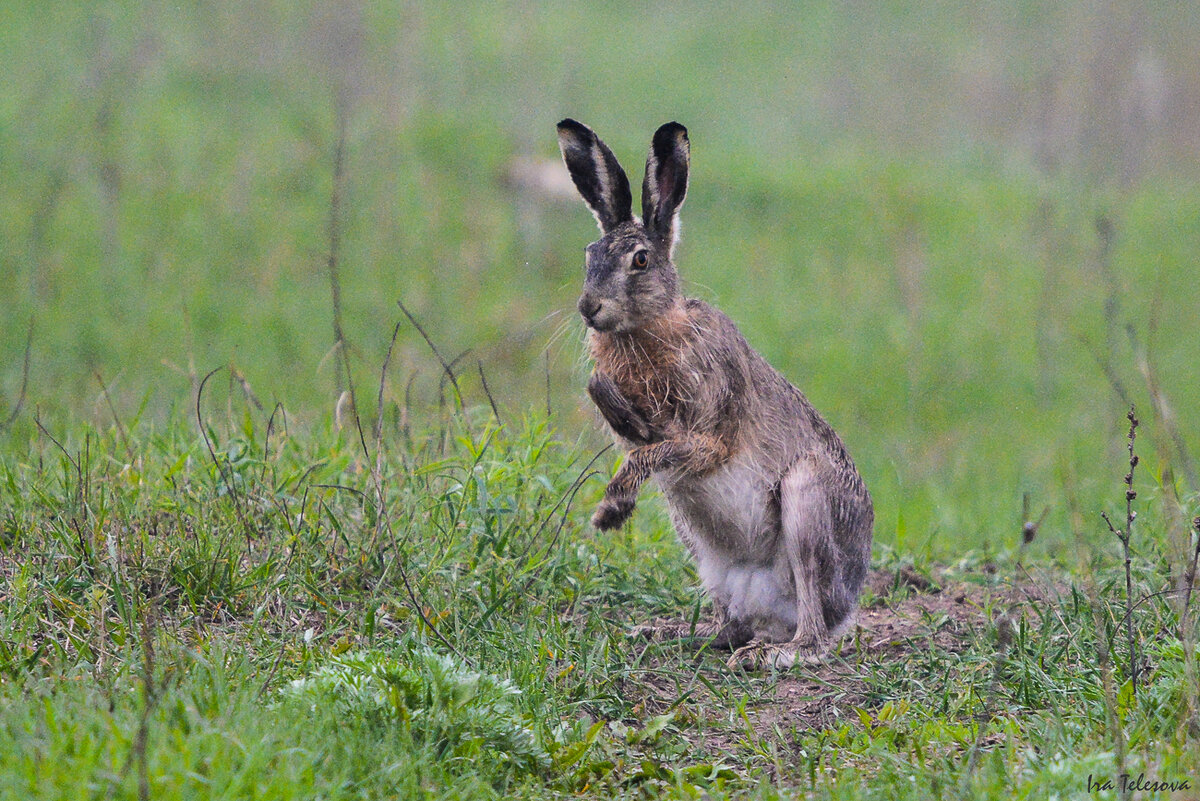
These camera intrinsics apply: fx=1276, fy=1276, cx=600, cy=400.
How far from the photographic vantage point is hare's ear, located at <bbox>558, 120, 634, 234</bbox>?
4.59 m

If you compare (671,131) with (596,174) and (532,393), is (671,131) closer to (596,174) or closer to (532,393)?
(596,174)

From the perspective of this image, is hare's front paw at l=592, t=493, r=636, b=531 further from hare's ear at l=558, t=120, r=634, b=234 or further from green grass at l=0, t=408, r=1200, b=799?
hare's ear at l=558, t=120, r=634, b=234

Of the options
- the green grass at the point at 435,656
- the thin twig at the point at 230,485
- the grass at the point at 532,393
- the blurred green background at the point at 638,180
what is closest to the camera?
the green grass at the point at 435,656

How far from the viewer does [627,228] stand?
15.5 feet

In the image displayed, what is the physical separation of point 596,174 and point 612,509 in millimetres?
1228

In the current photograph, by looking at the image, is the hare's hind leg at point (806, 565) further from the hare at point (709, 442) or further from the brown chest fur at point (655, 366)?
the brown chest fur at point (655, 366)

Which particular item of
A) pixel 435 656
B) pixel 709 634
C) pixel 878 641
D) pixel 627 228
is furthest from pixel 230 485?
pixel 878 641

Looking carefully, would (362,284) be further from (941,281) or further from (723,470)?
(723,470)

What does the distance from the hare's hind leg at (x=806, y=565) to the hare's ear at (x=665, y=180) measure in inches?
42.0

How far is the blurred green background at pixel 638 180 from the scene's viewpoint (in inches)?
404

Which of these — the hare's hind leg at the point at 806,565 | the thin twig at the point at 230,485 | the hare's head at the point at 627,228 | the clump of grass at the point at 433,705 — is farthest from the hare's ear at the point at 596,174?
the clump of grass at the point at 433,705

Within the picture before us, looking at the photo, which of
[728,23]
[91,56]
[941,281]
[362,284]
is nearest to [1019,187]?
[941,281]

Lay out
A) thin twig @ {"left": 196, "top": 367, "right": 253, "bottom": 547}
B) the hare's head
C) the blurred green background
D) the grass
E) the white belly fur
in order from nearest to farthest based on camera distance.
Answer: the grass, thin twig @ {"left": 196, "top": 367, "right": 253, "bottom": 547}, the hare's head, the white belly fur, the blurred green background

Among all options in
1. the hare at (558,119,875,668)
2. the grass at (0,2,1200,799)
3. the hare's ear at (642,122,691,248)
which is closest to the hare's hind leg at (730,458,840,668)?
the hare at (558,119,875,668)
